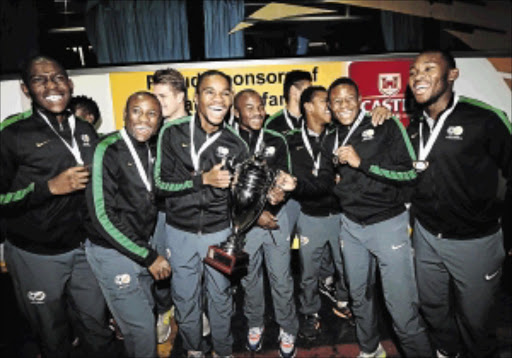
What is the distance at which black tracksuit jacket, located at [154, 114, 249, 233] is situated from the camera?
278cm

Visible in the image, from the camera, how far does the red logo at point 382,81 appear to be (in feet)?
14.8

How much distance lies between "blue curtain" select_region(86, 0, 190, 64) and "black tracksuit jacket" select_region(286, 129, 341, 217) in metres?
2.08

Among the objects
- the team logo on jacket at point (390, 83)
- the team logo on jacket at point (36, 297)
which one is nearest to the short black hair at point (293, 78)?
the team logo on jacket at point (390, 83)

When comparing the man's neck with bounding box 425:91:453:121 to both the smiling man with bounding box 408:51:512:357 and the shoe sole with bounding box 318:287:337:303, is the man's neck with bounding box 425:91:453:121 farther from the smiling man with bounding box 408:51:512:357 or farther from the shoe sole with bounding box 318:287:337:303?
the shoe sole with bounding box 318:287:337:303

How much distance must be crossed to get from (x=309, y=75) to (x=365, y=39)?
3.13ft

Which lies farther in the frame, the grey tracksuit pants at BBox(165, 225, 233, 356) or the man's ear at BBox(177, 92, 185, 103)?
the man's ear at BBox(177, 92, 185, 103)

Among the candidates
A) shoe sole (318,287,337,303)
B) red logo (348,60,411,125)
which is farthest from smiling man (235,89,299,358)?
red logo (348,60,411,125)

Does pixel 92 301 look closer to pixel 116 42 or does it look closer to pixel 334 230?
pixel 334 230

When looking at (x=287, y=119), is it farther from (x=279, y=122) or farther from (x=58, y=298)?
(x=58, y=298)

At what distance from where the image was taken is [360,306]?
2980 millimetres

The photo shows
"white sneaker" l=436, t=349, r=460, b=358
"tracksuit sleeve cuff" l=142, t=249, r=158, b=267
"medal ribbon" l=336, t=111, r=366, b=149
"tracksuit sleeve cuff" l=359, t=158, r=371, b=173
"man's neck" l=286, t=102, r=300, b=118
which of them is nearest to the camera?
"tracksuit sleeve cuff" l=142, t=249, r=158, b=267

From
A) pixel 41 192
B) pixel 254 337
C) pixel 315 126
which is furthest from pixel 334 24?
pixel 254 337

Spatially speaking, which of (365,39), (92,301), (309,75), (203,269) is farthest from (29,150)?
(365,39)

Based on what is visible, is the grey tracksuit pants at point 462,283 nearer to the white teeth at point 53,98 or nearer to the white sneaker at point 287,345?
the white sneaker at point 287,345
